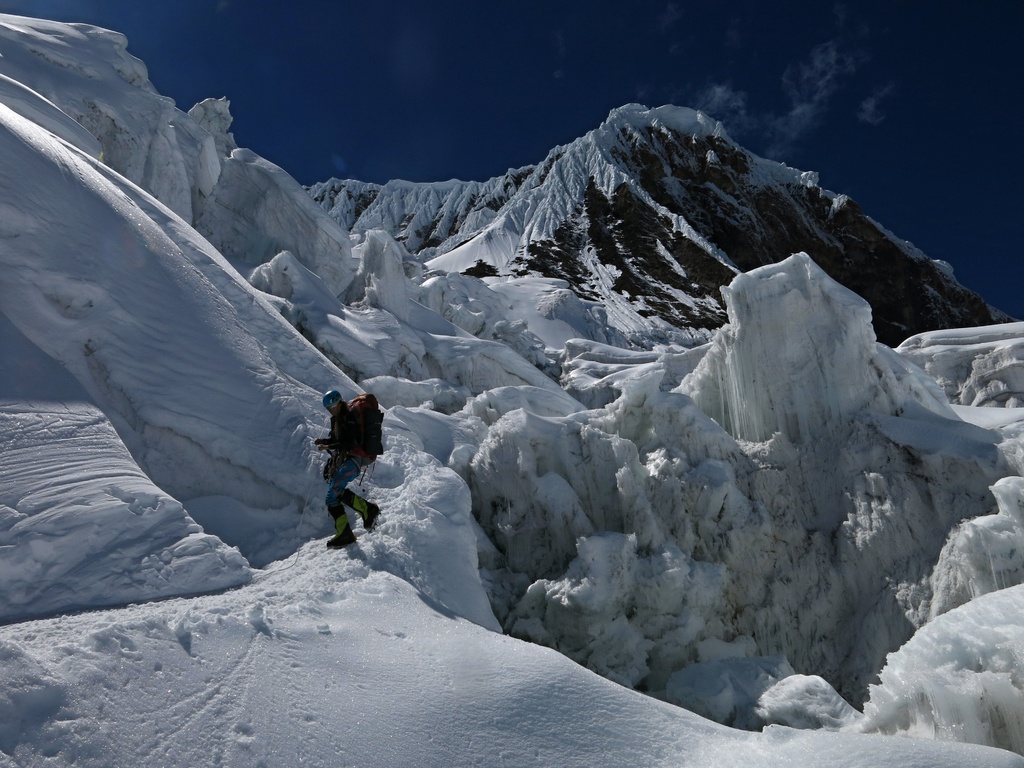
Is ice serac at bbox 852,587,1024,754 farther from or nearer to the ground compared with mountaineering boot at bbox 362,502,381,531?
nearer to the ground

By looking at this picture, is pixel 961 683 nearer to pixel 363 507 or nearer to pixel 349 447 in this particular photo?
pixel 363 507

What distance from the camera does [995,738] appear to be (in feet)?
18.3

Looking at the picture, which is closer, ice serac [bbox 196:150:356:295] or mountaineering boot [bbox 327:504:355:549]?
mountaineering boot [bbox 327:504:355:549]

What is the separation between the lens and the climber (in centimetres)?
657

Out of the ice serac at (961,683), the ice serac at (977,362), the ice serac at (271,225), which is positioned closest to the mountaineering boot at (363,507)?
the ice serac at (961,683)

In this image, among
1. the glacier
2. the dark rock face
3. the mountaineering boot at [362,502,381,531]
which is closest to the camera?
the glacier

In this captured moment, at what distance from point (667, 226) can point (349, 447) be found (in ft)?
342

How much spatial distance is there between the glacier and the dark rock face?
6064 cm

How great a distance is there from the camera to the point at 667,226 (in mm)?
104375

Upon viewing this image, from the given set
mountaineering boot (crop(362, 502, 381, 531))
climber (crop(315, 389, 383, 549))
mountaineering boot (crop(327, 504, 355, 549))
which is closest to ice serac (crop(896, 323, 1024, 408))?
mountaineering boot (crop(362, 502, 381, 531))

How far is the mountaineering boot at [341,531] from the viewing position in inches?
254

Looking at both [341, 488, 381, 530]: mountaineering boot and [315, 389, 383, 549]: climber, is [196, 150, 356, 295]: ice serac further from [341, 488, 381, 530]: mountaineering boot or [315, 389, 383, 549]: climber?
[341, 488, 381, 530]: mountaineering boot

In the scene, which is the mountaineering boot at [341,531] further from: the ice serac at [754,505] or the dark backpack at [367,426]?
the ice serac at [754,505]

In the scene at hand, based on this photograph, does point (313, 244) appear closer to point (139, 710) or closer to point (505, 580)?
point (505, 580)
